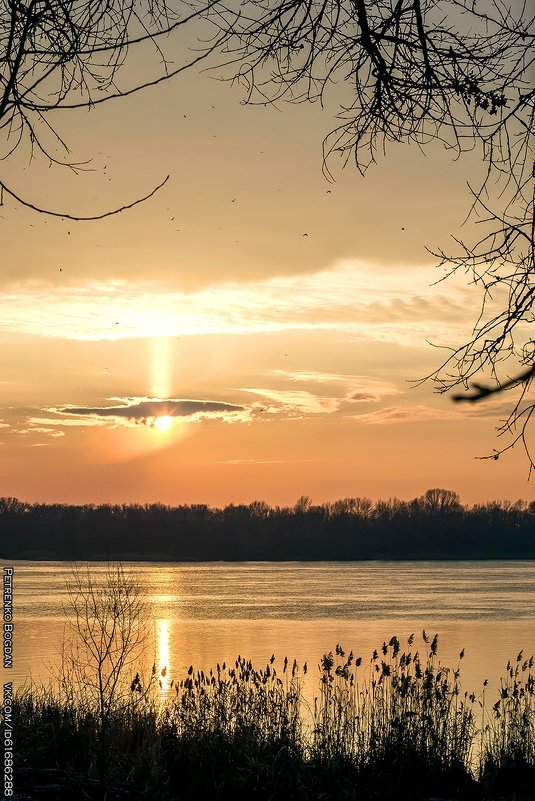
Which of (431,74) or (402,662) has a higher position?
(431,74)

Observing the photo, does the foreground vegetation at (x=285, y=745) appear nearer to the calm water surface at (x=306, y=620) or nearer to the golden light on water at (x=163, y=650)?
the calm water surface at (x=306, y=620)

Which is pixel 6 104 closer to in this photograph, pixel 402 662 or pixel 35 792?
pixel 35 792

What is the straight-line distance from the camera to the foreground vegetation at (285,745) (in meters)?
11.2

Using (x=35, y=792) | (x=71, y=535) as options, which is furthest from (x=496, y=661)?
(x=71, y=535)

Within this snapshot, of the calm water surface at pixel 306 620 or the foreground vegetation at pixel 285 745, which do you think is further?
the calm water surface at pixel 306 620

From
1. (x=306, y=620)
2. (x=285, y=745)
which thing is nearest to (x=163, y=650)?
(x=306, y=620)

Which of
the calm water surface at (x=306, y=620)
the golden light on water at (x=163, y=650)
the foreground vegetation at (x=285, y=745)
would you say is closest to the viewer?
the foreground vegetation at (x=285, y=745)

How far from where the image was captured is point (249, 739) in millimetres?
12078

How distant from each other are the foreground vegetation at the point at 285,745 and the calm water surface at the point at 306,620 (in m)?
2.98

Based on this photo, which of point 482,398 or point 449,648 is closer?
point 482,398

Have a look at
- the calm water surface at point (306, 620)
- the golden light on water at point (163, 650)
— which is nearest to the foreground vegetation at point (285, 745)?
the calm water surface at point (306, 620)

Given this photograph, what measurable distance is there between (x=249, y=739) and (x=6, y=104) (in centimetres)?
1010

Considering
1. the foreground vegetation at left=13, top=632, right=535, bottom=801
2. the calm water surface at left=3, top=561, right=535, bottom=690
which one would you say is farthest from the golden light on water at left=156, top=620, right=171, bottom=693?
the foreground vegetation at left=13, top=632, right=535, bottom=801

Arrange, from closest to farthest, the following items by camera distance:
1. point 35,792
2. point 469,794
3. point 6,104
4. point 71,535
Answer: point 6,104
point 35,792
point 469,794
point 71,535
